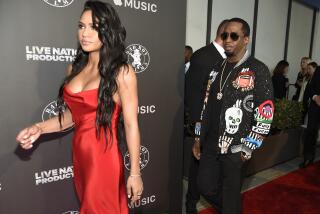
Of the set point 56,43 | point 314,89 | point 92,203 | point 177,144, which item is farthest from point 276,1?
point 92,203

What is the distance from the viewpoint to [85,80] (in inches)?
66.2

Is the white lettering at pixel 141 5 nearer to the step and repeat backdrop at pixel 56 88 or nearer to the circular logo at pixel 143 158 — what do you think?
the step and repeat backdrop at pixel 56 88

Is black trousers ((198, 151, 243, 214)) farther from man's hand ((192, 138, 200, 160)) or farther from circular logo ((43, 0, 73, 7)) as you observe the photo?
circular logo ((43, 0, 73, 7))

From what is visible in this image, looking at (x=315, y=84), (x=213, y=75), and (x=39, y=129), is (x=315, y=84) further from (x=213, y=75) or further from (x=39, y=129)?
(x=39, y=129)

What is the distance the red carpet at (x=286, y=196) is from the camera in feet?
10.4

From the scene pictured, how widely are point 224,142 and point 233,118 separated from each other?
0.19m

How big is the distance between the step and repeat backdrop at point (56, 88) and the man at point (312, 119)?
7.83 ft

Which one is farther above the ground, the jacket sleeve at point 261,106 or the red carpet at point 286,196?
the jacket sleeve at point 261,106

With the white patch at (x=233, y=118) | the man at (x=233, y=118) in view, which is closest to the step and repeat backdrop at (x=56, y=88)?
the man at (x=233, y=118)

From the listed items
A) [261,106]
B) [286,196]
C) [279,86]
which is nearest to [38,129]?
[261,106]

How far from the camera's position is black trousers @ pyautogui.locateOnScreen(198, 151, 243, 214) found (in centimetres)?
226

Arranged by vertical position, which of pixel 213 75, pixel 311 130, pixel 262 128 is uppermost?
pixel 213 75

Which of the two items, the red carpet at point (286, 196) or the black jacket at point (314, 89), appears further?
the black jacket at point (314, 89)

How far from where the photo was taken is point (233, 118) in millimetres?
2186
